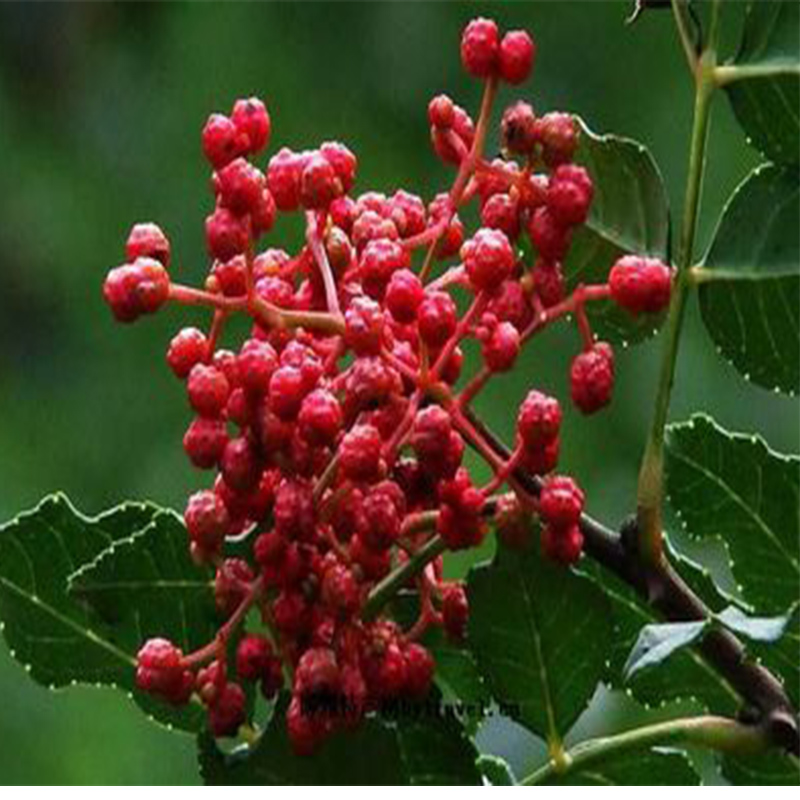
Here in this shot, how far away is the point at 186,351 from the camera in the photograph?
87 cm

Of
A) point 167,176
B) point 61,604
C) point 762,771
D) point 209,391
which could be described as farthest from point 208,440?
point 167,176

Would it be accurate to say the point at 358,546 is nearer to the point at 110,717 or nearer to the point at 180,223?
the point at 110,717

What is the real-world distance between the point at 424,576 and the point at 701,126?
158 mm

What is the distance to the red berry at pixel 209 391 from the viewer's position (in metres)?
0.84

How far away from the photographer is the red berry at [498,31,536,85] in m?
0.90

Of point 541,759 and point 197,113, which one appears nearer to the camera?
point 541,759

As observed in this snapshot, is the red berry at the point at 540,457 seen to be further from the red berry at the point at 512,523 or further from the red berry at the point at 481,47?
the red berry at the point at 481,47

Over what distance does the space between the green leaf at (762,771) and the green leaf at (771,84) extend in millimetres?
192

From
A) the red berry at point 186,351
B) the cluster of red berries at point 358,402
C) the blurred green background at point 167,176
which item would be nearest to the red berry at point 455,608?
the cluster of red berries at point 358,402

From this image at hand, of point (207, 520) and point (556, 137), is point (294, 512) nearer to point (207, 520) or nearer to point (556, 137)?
point (207, 520)

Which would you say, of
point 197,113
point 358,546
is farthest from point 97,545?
point 197,113

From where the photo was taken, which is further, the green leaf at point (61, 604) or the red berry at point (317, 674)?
the green leaf at point (61, 604)

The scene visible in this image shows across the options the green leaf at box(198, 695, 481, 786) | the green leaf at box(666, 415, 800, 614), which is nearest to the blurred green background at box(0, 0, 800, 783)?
the green leaf at box(666, 415, 800, 614)

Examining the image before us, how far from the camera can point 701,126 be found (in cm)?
87
